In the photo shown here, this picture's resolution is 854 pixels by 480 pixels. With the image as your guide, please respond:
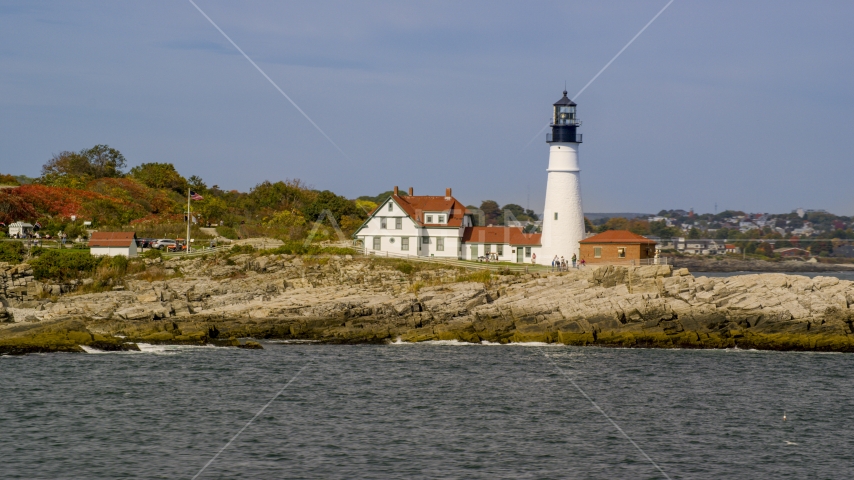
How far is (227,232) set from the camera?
62.1m

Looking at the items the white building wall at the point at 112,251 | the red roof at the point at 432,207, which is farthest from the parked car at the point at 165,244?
the red roof at the point at 432,207

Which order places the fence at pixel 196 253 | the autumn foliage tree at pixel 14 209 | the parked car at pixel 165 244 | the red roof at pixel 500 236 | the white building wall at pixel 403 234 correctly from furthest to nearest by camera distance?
1. the autumn foliage tree at pixel 14 209
2. the parked car at pixel 165 244
3. the white building wall at pixel 403 234
4. the red roof at pixel 500 236
5. the fence at pixel 196 253

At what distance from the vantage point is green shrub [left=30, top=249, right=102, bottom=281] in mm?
45688

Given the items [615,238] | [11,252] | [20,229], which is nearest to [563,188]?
[615,238]

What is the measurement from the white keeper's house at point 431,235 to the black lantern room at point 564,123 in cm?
648

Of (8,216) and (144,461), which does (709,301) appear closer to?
(144,461)

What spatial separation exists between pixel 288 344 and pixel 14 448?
49.4ft

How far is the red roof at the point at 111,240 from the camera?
4984cm

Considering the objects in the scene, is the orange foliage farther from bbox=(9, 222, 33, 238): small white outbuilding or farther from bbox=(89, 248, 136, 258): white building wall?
bbox=(89, 248, 136, 258): white building wall

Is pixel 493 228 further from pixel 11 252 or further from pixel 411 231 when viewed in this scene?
pixel 11 252

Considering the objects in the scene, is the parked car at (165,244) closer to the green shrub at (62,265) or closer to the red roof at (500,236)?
the green shrub at (62,265)

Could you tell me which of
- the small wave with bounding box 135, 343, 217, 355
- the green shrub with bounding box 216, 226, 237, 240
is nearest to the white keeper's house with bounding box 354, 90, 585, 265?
the green shrub with bounding box 216, 226, 237, 240

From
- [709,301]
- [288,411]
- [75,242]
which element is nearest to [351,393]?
[288,411]

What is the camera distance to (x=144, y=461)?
2108 centimetres
